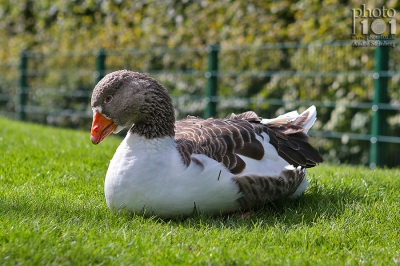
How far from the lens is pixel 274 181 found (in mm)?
4527

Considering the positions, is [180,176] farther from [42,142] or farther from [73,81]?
[73,81]

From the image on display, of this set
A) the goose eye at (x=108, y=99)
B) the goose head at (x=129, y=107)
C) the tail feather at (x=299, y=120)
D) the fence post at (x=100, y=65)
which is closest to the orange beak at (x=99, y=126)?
the goose head at (x=129, y=107)

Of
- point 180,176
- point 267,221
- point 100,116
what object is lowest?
point 267,221

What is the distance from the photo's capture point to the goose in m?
4.13

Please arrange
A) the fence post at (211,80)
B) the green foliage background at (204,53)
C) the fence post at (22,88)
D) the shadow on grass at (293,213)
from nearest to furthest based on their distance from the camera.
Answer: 1. the shadow on grass at (293,213)
2. the green foliage background at (204,53)
3. the fence post at (211,80)
4. the fence post at (22,88)

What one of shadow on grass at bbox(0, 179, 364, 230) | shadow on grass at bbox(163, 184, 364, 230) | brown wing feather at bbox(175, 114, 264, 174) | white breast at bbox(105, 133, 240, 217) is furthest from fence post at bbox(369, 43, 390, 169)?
white breast at bbox(105, 133, 240, 217)

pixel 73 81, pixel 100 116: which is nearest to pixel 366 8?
pixel 100 116

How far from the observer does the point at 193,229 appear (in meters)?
3.99

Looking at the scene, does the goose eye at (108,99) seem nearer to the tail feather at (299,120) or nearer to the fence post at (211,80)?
the tail feather at (299,120)

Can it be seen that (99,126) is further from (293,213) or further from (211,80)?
(211,80)

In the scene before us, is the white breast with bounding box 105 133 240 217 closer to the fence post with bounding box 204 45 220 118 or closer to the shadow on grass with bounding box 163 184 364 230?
the shadow on grass with bounding box 163 184 364 230

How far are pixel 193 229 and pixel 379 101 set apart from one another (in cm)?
469

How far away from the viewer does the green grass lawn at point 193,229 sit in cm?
333

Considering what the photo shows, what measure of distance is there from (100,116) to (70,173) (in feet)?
5.04
